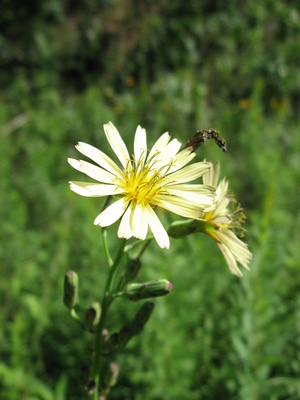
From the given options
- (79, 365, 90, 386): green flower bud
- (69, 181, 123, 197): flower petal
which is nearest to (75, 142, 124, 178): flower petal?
(69, 181, 123, 197): flower petal

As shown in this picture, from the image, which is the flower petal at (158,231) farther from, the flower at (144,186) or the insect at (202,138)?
the insect at (202,138)

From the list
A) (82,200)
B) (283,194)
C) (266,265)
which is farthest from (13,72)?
(266,265)

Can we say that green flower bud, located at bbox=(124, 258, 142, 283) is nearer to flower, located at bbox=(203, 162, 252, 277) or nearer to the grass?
flower, located at bbox=(203, 162, 252, 277)

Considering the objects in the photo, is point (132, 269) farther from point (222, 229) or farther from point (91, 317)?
point (222, 229)

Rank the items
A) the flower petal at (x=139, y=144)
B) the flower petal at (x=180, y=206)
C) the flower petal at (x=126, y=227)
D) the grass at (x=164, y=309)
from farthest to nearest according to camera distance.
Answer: the grass at (x=164, y=309) < the flower petal at (x=139, y=144) < the flower petal at (x=180, y=206) < the flower petal at (x=126, y=227)

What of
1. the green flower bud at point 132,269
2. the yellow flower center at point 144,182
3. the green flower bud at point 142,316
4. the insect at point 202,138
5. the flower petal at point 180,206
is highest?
the insect at point 202,138

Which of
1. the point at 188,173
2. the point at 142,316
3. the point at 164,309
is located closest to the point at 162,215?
the point at 164,309

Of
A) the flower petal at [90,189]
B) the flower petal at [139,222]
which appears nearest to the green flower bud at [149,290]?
the flower petal at [139,222]
